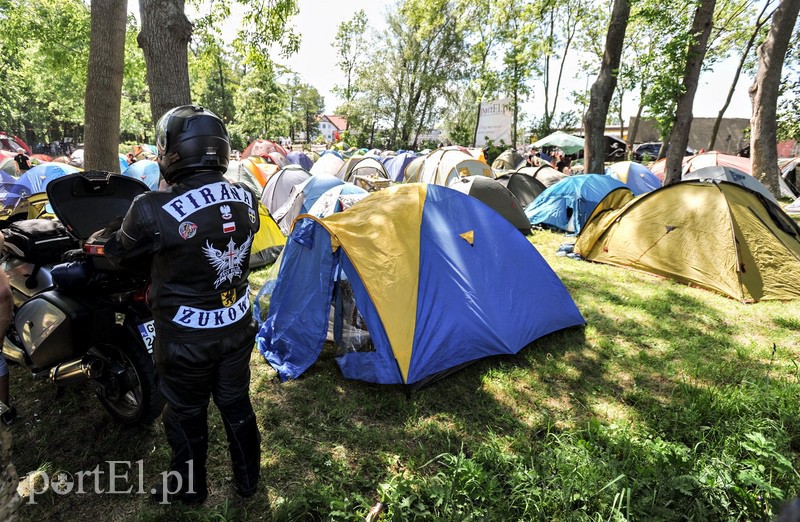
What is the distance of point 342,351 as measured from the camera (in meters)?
3.66

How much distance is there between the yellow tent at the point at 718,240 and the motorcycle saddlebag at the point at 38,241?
6.75 m

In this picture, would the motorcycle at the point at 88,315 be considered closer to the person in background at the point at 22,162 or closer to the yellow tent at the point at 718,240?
the yellow tent at the point at 718,240

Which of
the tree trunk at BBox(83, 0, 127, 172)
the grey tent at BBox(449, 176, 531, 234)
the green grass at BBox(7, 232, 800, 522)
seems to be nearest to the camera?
the green grass at BBox(7, 232, 800, 522)

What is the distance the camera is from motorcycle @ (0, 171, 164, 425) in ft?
7.87

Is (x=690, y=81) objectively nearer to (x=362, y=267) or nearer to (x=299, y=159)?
(x=362, y=267)

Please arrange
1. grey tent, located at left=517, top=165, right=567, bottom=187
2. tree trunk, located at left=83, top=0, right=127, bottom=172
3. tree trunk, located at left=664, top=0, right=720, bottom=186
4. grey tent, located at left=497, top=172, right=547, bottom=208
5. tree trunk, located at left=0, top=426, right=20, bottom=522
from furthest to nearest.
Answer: grey tent, located at left=517, top=165, right=567, bottom=187
grey tent, located at left=497, top=172, right=547, bottom=208
tree trunk, located at left=664, top=0, right=720, bottom=186
tree trunk, located at left=83, top=0, right=127, bottom=172
tree trunk, located at left=0, top=426, right=20, bottom=522

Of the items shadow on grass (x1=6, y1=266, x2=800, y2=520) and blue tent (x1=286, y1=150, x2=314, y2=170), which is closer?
shadow on grass (x1=6, y1=266, x2=800, y2=520)

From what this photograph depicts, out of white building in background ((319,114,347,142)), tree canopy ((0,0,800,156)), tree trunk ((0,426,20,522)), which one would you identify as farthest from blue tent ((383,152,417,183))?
white building in background ((319,114,347,142))

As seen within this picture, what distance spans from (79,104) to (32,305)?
976 inches

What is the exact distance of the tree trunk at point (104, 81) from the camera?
14.3ft

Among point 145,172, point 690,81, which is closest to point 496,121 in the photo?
point 690,81

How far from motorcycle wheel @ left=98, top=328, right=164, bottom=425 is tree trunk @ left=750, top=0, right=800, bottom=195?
11.0 metres

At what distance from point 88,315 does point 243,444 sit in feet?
4.08

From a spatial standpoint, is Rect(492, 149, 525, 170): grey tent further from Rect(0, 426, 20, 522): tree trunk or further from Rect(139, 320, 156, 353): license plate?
Rect(0, 426, 20, 522): tree trunk
